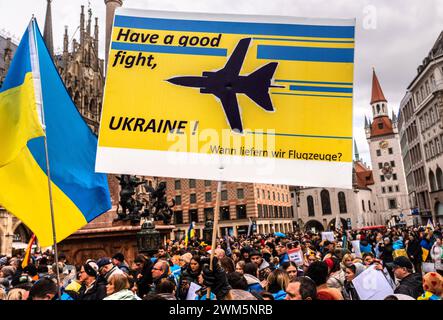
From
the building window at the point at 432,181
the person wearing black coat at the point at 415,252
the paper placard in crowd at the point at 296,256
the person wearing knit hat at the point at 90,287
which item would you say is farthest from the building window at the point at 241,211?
the person wearing knit hat at the point at 90,287

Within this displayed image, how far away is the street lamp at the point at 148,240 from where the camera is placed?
10945 mm

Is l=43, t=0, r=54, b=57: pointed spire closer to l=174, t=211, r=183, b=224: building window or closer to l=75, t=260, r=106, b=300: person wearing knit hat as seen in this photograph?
l=174, t=211, r=183, b=224: building window

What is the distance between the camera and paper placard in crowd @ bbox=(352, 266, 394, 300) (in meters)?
4.35

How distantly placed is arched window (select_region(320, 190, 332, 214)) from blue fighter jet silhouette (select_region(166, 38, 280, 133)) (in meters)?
→ 73.3

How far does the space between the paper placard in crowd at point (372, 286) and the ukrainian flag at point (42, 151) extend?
3915 mm

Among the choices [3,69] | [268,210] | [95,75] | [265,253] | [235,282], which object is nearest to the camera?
[235,282]

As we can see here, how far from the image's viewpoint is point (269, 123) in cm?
351

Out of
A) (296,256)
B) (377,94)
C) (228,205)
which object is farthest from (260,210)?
(377,94)

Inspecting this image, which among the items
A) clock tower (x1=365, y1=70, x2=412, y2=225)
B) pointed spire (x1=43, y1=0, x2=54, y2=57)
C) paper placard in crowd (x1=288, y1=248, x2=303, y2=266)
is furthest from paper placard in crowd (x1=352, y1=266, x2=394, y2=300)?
clock tower (x1=365, y1=70, x2=412, y2=225)

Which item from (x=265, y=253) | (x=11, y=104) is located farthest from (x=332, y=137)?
(x=265, y=253)

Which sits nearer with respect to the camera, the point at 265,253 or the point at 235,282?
the point at 235,282

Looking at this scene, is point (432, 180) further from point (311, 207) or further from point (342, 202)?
point (311, 207)
